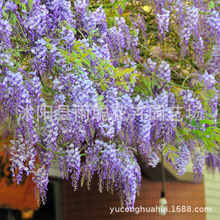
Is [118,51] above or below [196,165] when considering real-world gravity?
above

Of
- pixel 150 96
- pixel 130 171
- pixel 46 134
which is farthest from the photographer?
pixel 150 96

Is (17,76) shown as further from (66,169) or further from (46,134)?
(66,169)

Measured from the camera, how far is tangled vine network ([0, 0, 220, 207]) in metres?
2.44

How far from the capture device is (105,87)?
2711mm

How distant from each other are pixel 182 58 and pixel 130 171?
98 centimetres

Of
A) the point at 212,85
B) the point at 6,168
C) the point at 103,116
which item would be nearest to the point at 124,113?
the point at 103,116

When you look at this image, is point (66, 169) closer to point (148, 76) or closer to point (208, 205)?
point (148, 76)

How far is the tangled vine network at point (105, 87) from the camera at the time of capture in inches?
96.0

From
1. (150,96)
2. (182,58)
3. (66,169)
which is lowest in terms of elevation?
(66,169)

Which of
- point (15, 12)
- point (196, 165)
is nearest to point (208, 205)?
point (196, 165)

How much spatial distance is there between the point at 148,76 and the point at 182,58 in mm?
410

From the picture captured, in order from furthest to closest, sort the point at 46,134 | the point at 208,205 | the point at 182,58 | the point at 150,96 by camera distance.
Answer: the point at 208,205 → the point at 182,58 → the point at 150,96 → the point at 46,134

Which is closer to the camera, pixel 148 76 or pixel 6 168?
pixel 148 76

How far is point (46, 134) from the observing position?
8.43 ft
